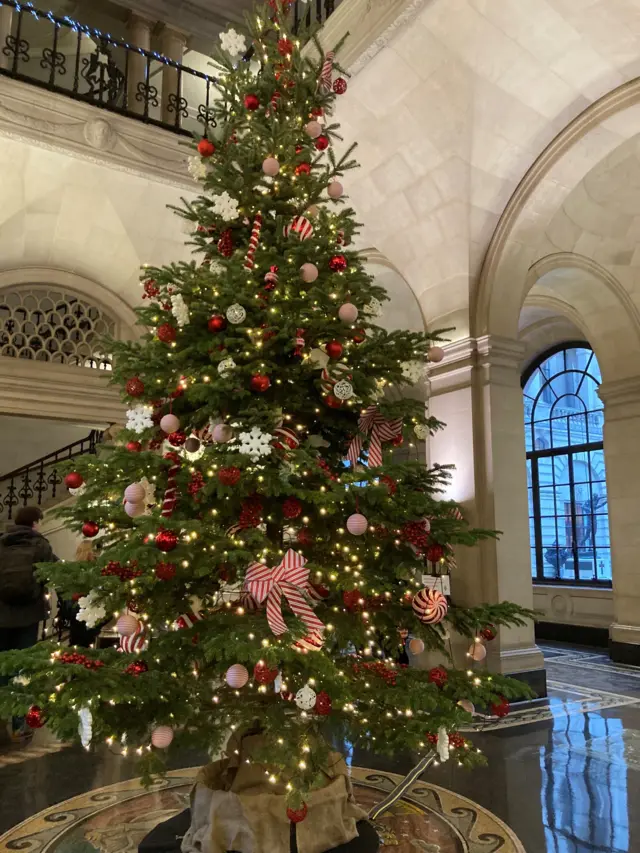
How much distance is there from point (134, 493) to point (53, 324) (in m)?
5.75

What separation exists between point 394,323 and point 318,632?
28.1ft

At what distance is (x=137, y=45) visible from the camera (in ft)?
32.6

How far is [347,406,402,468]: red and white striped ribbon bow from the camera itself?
129 inches

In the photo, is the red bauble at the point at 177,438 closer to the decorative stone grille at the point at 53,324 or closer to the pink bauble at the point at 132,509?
the pink bauble at the point at 132,509

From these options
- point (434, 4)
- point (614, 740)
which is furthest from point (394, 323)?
point (614, 740)

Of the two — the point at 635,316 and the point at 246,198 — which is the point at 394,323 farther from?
the point at 246,198

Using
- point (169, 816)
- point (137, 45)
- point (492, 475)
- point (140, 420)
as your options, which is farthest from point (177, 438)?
point (137, 45)

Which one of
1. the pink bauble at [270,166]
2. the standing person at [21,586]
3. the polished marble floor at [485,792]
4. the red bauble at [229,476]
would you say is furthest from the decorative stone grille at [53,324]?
the red bauble at [229,476]

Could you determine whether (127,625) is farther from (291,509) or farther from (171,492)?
(291,509)

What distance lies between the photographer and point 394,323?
10.9 metres

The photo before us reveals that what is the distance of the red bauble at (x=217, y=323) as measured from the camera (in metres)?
3.09

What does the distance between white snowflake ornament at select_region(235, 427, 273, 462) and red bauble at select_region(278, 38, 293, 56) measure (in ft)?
6.95

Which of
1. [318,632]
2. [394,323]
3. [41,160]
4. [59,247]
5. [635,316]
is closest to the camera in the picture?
[318,632]

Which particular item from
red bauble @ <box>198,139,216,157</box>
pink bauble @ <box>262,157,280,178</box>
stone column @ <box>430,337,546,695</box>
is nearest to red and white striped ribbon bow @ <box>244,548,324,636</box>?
pink bauble @ <box>262,157,280,178</box>
